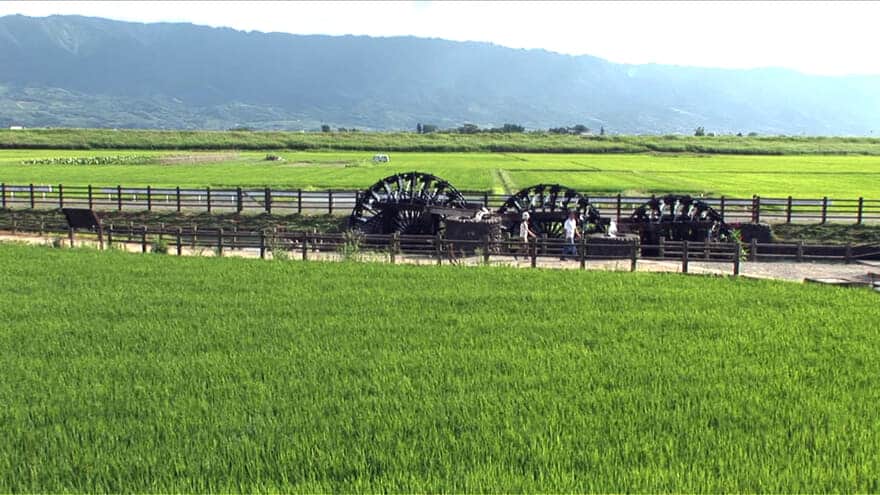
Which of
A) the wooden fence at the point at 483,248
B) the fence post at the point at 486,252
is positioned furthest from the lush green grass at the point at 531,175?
the fence post at the point at 486,252

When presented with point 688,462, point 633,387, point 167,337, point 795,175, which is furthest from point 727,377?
point 795,175

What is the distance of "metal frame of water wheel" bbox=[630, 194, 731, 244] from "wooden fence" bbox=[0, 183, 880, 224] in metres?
4.91

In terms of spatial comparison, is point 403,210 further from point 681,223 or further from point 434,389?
point 434,389

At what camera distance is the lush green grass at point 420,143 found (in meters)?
107

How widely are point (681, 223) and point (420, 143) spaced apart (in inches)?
3501

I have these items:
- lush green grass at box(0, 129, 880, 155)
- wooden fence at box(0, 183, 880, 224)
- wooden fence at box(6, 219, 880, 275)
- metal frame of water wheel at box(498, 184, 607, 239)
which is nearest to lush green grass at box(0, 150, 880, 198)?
wooden fence at box(0, 183, 880, 224)

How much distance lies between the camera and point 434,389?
9922 mm

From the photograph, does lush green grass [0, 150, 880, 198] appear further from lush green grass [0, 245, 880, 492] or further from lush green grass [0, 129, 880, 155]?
lush green grass [0, 245, 880, 492]

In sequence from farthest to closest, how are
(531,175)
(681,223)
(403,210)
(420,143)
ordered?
(420,143) → (531,175) → (403,210) → (681,223)

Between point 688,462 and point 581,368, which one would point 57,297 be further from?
point 688,462

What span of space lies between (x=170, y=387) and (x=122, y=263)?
11721 mm

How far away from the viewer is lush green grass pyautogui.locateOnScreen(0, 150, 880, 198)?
5195cm

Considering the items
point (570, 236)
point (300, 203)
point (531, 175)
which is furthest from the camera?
point (531, 175)

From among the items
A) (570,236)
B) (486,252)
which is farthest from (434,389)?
(570,236)
